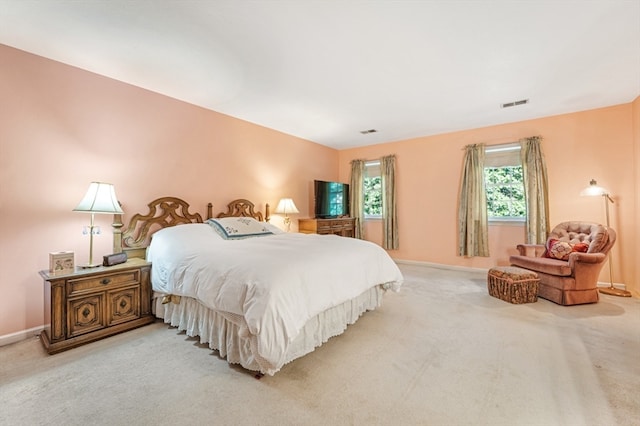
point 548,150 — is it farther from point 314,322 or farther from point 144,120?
point 144,120

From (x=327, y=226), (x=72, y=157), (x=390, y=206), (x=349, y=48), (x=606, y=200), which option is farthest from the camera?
(x=390, y=206)

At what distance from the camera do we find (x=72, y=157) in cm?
264

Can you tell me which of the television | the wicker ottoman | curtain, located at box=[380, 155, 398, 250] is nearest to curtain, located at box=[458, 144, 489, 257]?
curtain, located at box=[380, 155, 398, 250]

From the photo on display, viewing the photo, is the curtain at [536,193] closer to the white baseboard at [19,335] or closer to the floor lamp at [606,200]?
the floor lamp at [606,200]

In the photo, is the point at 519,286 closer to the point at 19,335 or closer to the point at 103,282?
the point at 103,282

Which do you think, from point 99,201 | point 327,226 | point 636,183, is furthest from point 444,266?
point 99,201

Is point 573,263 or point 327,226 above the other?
point 327,226

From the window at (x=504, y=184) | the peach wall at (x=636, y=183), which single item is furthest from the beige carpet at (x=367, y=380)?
the window at (x=504, y=184)

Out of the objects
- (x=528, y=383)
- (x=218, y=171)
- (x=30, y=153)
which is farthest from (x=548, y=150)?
(x=30, y=153)

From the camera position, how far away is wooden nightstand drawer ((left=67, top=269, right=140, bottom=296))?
2.21 m

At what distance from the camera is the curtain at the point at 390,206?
554 cm

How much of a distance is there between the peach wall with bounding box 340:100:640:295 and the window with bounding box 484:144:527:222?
176 mm

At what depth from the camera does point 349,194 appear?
6207mm

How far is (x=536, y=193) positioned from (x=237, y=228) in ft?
14.8
